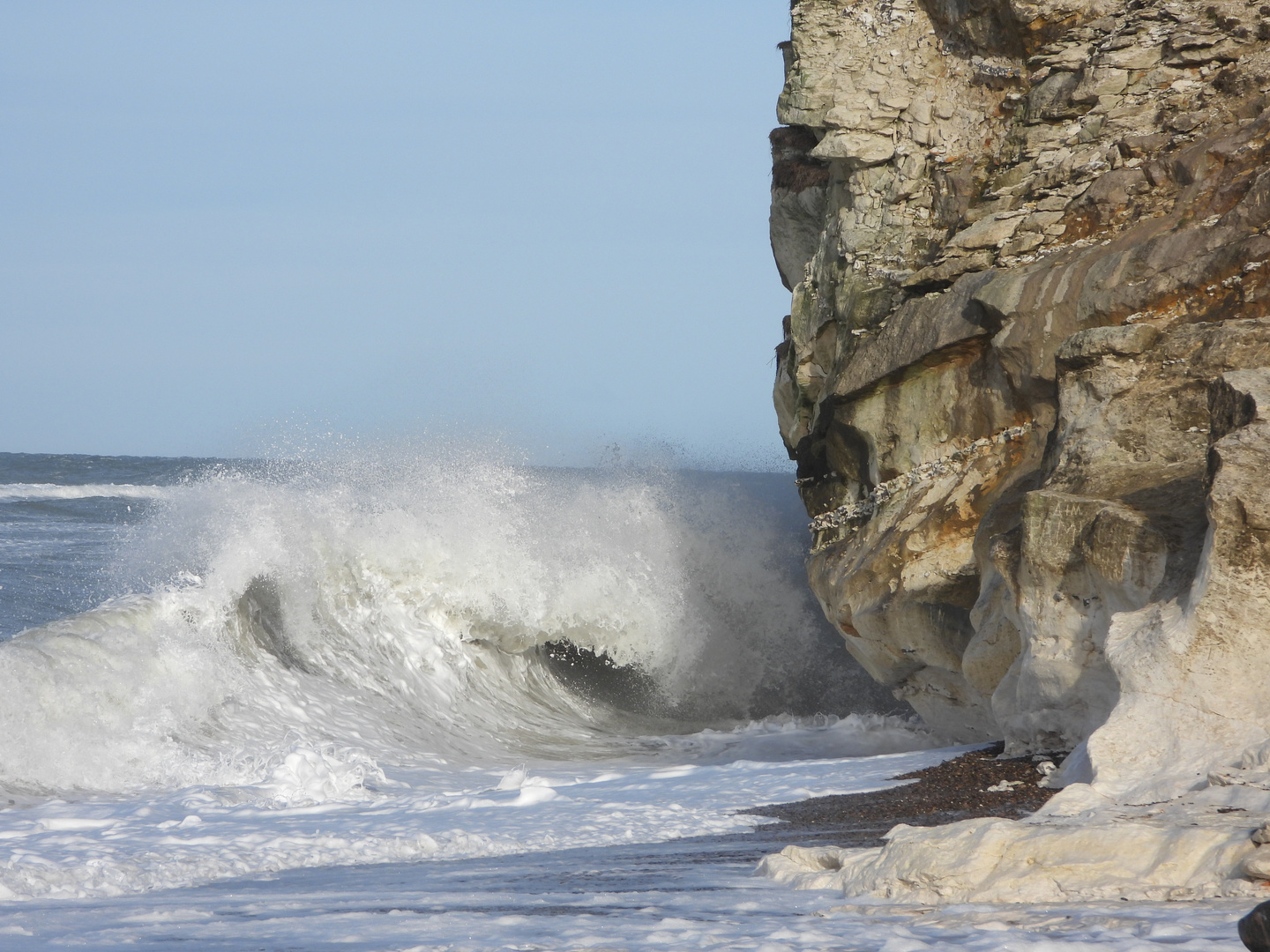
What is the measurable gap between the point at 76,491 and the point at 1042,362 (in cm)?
2677

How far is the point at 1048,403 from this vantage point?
29.2 ft

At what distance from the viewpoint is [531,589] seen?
13.7 meters

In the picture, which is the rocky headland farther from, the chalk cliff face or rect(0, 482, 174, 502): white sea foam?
rect(0, 482, 174, 502): white sea foam

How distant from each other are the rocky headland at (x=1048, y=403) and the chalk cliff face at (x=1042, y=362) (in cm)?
2

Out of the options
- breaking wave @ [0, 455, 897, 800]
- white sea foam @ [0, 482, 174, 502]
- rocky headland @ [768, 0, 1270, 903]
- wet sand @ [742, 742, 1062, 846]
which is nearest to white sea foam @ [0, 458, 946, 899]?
breaking wave @ [0, 455, 897, 800]

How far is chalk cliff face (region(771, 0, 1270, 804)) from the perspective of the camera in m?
5.34

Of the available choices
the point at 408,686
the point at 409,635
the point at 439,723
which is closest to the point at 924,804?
the point at 439,723

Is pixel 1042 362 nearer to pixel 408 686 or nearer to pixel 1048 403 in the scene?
pixel 1048 403

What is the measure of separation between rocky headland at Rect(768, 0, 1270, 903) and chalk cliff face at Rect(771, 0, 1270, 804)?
0.06ft

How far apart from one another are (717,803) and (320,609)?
6334mm

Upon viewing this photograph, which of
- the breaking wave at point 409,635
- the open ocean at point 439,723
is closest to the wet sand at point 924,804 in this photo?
the open ocean at point 439,723

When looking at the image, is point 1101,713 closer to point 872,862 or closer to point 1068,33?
point 872,862

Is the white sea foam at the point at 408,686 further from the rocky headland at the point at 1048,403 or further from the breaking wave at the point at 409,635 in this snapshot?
the rocky headland at the point at 1048,403

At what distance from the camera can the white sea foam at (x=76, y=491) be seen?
27.6 meters
